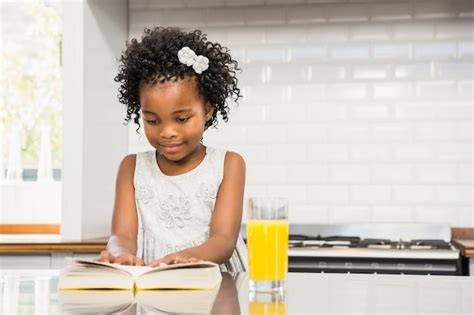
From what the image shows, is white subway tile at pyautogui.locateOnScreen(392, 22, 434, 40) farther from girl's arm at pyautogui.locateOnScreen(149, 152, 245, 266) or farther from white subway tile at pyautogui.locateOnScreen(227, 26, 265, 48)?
girl's arm at pyautogui.locateOnScreen(149, 152, 245, 266)

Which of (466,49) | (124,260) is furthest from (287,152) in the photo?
(124,260)

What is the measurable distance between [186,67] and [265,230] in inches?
29.8

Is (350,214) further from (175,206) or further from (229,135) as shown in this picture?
(175,206)

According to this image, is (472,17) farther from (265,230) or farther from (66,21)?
(265,230)

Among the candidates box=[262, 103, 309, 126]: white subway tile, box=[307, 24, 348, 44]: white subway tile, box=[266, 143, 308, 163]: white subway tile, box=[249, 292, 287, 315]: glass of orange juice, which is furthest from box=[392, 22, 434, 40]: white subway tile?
box=[249, 292, 287, 315]: glass of orange juice

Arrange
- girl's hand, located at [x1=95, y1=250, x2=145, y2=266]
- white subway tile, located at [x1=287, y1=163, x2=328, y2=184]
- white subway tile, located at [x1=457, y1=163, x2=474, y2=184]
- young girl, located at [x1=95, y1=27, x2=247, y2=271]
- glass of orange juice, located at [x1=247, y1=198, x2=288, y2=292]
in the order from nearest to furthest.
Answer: glass of orange juice, located at [x1=247, y1=198, x2=288, y2=292] < girl's hand, located at [x1=95, y1=250, x2=145, y2=266] < young girl, located at [x1=95, y1=27, x2=247, y2=271] < white subway tile, located at [x1=457, y1=163, x2=474, y2=184] < white subway tile, located at [x1=287, y1=163, x2=328, y2=184]

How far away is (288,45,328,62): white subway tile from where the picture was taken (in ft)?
11.4

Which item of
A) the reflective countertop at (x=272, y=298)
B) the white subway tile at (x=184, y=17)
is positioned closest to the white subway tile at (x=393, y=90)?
the white subway tile at (x=184, y=17)

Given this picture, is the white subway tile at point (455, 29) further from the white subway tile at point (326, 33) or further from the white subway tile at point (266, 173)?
the white subway tile at point (266, 173)

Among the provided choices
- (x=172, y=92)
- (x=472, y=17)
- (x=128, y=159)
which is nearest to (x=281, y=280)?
(x=172, y=92)

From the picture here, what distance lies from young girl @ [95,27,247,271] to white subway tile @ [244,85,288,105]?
1416 mm

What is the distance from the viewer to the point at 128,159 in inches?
81.6

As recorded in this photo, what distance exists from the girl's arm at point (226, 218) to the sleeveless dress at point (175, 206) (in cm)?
5

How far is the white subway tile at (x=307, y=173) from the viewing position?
3449mm
